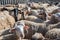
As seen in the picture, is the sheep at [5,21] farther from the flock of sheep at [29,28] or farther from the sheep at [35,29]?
the sheep at [35,29]

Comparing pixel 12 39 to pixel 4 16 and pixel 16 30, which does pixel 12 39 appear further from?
pixel 4 16

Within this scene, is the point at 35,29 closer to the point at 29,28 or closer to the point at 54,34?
the point at 29,28

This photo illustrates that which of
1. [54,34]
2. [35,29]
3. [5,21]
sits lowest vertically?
[5,21]

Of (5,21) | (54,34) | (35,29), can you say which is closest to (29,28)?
(35,29)

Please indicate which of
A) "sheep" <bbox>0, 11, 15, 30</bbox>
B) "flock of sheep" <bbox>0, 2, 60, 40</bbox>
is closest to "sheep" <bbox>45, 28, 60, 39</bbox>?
"flock of sheep" <bbox>0, 2, 60, 40</bbox>

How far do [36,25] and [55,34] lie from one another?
135 cm

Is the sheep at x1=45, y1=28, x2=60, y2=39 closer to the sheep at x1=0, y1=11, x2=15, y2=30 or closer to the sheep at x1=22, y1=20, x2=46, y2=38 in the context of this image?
the sheep at x1=22, y1=20, x2=46, y2=38

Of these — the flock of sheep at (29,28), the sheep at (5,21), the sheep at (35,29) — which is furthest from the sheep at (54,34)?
the sheep at (5,21)

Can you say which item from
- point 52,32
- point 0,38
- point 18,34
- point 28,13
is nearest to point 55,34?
point 52,32

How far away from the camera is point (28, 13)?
9898 millimetres

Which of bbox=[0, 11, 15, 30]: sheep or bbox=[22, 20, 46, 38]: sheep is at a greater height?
bbox=[22, 20, 46, 38]: sheep

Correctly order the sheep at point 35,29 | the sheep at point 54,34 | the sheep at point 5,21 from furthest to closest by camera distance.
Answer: the sheep at point 5,21 < the sheep at point 35,29 < the sheep at point 54,34

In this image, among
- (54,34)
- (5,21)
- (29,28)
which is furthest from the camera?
(5,21)

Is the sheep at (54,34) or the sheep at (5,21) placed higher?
the sheep at (54,34)
